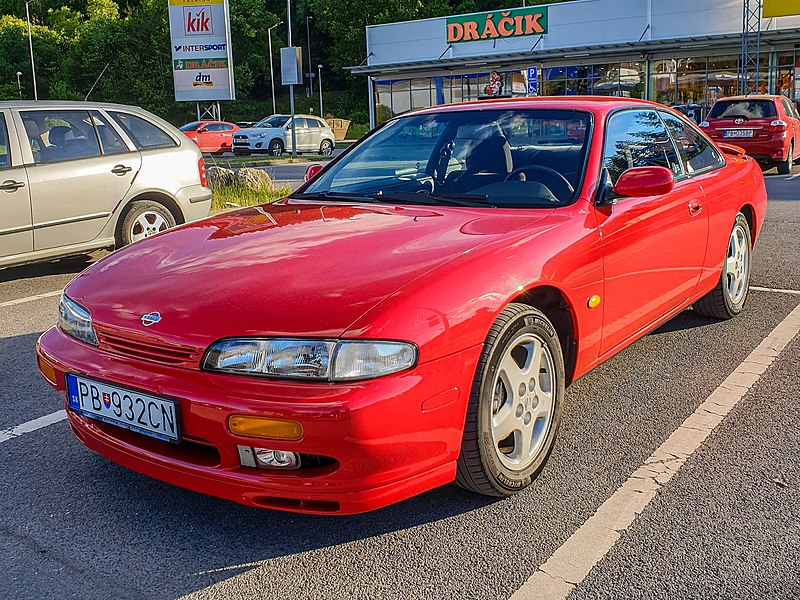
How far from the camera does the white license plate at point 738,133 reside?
16.6 m

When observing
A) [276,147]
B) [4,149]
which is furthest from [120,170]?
[276,147]

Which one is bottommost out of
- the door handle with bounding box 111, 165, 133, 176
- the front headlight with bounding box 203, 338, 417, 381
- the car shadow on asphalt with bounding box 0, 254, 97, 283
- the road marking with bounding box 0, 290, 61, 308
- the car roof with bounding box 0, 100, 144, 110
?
the road marking with bounding box 0, 290, 61, 308

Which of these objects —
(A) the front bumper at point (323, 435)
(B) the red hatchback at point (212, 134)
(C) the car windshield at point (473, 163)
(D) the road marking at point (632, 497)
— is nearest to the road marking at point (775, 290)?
(D) the road marking at point (632, 497)

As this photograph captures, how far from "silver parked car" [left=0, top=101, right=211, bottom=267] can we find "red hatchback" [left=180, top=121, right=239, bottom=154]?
84.3ft

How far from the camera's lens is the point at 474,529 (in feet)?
9.59

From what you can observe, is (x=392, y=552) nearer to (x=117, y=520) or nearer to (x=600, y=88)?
(x=117, y=520)

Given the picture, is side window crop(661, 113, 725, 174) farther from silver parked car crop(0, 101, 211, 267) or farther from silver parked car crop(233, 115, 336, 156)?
silver parked car crop(233, 115, 336, 156)

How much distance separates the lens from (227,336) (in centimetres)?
268

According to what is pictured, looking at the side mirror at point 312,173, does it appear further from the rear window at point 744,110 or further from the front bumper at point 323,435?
the rear window at point 744,110

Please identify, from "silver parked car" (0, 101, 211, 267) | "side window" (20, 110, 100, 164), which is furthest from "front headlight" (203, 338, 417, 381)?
"side window" (20, 110, 100, 164)

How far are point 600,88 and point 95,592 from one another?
119 feet

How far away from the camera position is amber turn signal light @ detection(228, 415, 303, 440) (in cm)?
255

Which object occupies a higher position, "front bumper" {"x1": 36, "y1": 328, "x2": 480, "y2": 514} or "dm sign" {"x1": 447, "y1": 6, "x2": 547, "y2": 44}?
"dm sign" {"x1": 447, "y1": 6, "x2": 547, "y2": 44}

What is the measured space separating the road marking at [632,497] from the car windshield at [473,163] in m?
1.16
